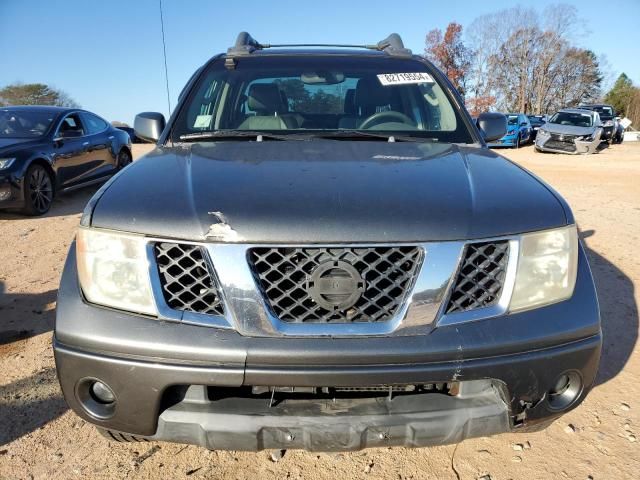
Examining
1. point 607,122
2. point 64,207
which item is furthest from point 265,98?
point 607,122

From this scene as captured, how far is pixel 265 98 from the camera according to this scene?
9.63 feet

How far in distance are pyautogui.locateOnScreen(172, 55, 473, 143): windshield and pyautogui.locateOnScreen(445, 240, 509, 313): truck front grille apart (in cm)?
123

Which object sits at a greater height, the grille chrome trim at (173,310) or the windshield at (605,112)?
the grille chrome trim at (173,310)

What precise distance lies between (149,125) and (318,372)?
6.65 ft

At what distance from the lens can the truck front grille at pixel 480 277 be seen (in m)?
1.61

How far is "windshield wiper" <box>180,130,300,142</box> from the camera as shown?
2.48m

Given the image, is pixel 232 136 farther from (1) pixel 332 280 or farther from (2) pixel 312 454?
(2) pixel 312 454

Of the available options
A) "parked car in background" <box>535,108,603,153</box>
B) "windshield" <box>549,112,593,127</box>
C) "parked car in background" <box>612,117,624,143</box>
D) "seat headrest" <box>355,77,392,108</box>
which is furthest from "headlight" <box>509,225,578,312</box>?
"parked car in background" <box>612,117,624,143</box>

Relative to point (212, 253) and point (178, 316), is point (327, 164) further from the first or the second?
point (178, 316)

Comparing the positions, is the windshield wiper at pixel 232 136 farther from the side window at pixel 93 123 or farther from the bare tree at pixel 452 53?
the bare tree at pixel 452 53

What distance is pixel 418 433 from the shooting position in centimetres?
163

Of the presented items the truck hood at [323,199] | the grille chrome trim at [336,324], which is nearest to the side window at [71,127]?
the truck hood at [323,199]

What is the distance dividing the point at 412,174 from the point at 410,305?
587 mm

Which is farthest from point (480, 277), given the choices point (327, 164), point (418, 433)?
point (327, 164)
